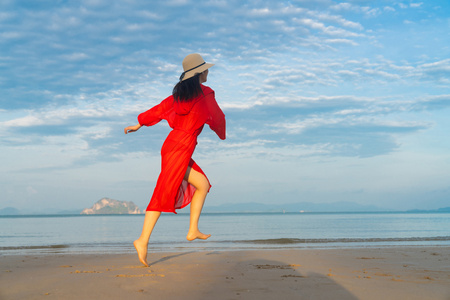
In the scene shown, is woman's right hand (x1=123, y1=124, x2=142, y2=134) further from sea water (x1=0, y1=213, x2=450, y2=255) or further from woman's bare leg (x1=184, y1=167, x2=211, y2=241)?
sea water (x1=0, y1=213, x2=450, y2=255)

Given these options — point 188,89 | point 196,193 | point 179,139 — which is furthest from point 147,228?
point 188,89

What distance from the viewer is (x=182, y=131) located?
4.79 metres

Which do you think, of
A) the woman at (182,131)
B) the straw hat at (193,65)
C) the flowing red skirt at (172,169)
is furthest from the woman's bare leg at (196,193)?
the straw hat at (193,65)

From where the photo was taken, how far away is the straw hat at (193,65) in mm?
4734

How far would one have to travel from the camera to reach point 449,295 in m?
3.52

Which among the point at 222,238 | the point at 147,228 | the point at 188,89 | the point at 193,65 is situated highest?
the point at 193,65

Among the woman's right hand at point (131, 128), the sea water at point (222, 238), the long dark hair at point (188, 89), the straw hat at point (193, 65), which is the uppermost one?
the straw hat at point (193, 65)

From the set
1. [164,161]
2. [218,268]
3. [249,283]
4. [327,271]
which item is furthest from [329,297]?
[164,161]

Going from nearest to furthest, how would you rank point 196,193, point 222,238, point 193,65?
point 193,65 → point 196,193 → point 222,238

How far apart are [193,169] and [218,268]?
1246mm

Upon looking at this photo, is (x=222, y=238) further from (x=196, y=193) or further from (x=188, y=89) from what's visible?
(x=188, y=89)

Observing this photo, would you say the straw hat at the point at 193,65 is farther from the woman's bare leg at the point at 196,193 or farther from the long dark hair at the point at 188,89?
the woman's bare leg at the point at 196,193

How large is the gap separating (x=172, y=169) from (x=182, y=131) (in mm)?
436

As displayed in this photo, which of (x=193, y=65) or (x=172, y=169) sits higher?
(x=193, y=65)
